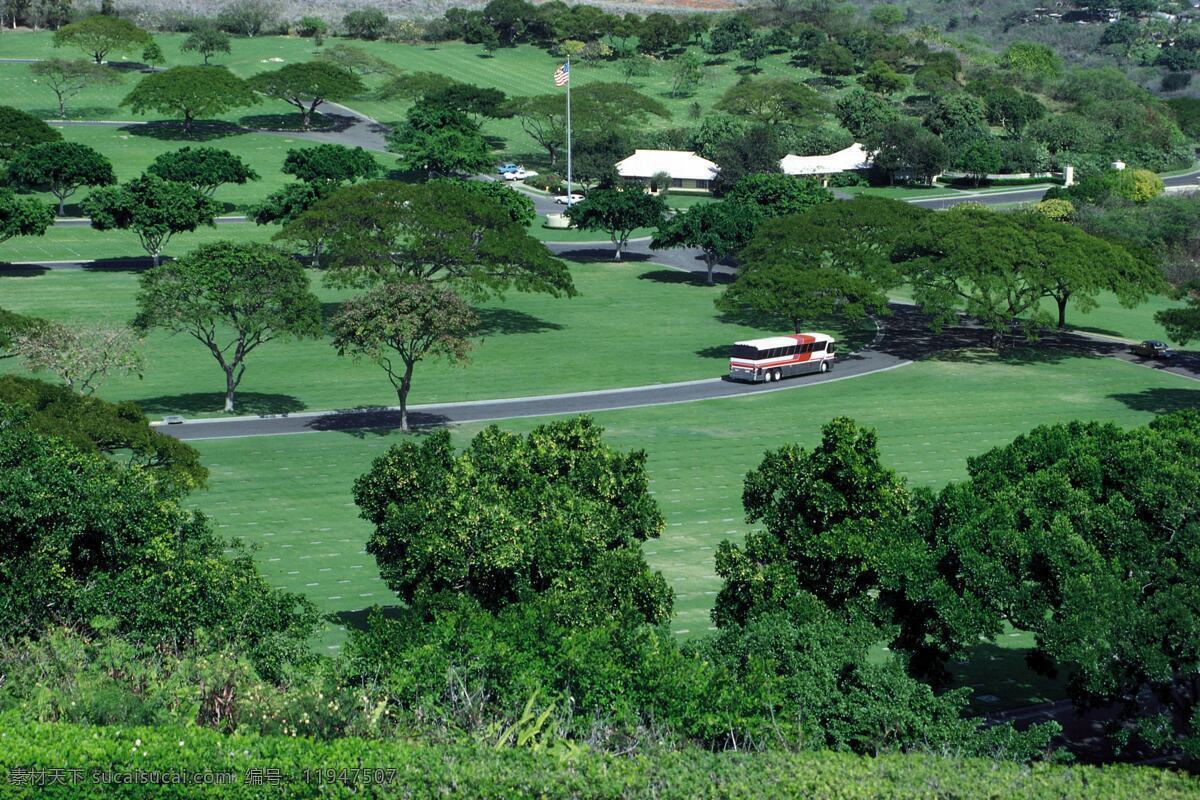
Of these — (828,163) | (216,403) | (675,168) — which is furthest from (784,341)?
(828,163)

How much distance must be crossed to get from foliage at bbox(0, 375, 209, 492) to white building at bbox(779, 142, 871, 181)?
118504 millimetres

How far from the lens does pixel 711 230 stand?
113500mm

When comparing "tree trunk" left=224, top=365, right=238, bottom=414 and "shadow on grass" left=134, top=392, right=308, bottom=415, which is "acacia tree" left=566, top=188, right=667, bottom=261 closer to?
"shadow on grass" left=134, top=392, right=308, bottom=415

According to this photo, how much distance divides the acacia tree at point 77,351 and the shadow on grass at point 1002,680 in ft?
134

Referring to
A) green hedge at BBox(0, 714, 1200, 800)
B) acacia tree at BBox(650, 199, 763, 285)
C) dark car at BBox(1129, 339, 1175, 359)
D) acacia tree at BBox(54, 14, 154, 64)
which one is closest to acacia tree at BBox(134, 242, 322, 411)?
acacia tree at BBox(650, 199, 763, 285)

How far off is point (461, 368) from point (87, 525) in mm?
53114

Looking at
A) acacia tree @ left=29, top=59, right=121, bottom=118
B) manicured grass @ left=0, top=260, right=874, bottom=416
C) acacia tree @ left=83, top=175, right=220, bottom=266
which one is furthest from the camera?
acacia tree @ left=29, top=59, right=121, bottom=118

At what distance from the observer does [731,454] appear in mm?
67938

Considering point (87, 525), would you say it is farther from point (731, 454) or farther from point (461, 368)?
point (461, 368)

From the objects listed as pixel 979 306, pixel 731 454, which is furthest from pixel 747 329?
pixel 731 454

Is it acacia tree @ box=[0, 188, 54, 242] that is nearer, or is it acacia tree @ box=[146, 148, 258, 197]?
acacia tree @ box=[0, 188, 54, 242]

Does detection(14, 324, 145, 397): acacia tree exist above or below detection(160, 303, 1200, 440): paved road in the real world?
above

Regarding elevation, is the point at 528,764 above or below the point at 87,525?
below

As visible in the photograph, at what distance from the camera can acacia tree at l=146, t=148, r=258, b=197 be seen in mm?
123000
